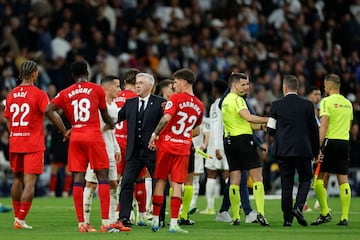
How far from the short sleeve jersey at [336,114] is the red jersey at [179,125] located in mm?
2997

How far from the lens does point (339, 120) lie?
19109 millimetres

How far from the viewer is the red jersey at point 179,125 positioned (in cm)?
1678

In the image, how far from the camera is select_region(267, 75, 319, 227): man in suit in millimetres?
17969

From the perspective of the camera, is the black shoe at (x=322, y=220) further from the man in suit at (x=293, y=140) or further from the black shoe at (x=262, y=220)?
the black shoe at (x=262, y=220)

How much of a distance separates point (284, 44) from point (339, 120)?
17.7 meters

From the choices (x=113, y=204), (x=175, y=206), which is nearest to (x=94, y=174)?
(x=113, y=204)

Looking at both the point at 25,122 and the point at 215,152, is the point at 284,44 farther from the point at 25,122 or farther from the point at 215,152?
the point at 25,122

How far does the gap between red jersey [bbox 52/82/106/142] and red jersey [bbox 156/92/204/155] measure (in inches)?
40.0

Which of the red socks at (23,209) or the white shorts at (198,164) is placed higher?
the white shorts at (198,164)

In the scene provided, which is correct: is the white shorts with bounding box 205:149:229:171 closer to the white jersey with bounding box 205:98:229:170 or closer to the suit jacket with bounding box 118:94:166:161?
the white jersey with bounding box 205:98:229:170

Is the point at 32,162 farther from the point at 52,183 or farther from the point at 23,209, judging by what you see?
the point at 52,183

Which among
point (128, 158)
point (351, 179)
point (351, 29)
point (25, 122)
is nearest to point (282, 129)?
point (128, 158)

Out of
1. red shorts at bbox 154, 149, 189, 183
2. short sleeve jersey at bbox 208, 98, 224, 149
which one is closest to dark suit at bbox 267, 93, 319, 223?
red shorts at bbox 154, 149, 189, 183

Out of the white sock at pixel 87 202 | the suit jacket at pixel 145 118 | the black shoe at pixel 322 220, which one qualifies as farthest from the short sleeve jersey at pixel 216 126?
the white sock at pixel 87 202
